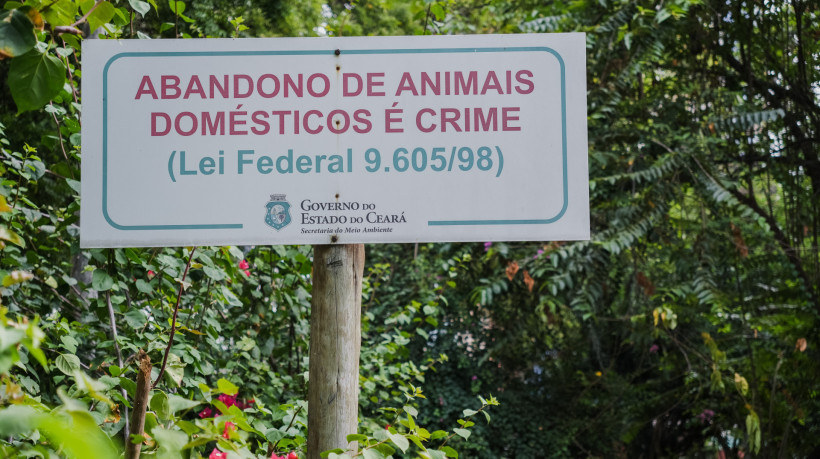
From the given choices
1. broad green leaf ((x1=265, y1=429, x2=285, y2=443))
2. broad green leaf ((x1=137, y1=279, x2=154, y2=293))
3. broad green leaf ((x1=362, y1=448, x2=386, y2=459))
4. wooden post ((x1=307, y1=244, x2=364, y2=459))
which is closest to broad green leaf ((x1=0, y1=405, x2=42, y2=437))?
broad green leaf ((x1=362, y1=448, x2=386, y2=459))

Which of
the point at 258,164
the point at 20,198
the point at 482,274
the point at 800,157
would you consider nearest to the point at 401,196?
the point at 258,164

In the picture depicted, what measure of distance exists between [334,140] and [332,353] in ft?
1.47

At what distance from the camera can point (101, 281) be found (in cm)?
170

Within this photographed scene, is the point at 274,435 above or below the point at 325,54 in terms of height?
below

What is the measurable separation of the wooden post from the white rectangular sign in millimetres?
93

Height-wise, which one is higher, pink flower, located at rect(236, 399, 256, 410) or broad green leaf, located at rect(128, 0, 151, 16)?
broad green leaf, located at rect(128, 0, 151, 16)

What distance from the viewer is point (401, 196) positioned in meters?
1.36

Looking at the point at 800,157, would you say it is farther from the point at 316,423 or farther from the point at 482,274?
the point at 316,423

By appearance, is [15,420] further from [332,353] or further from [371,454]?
[332,353]

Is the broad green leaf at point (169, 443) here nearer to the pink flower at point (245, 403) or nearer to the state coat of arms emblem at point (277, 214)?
the state coat of arms emblem at point (277, 214)

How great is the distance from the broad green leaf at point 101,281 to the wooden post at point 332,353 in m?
0.62

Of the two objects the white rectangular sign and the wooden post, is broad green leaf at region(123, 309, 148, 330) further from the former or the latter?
the wooden post

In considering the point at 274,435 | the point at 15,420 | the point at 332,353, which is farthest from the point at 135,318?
the point at 15,420

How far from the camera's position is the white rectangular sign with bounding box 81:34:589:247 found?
4.42 feet
